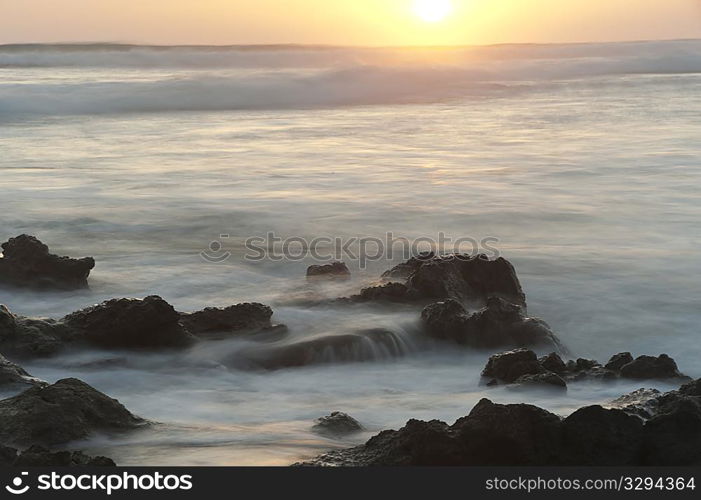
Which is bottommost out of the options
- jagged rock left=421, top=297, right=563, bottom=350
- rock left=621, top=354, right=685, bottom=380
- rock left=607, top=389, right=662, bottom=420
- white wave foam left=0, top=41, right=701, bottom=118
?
rock left=607, top=389, right=662, bottom=420

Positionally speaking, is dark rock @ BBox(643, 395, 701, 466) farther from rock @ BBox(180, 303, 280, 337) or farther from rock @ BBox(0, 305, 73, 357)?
rock @ BBox(0, 305, 73, 357)

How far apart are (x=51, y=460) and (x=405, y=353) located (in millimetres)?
2692

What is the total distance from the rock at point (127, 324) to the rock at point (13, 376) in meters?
0.73

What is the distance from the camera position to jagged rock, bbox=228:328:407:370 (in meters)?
5.71

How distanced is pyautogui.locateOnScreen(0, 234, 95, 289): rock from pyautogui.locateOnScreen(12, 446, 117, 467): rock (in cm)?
346

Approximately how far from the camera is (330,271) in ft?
24.4

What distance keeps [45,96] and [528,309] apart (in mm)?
22650

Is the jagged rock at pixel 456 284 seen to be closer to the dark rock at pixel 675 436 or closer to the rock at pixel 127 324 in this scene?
the rock at pixel 127 324

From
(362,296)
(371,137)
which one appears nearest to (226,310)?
(362,296)

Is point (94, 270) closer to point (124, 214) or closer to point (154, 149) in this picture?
point (124, 214)

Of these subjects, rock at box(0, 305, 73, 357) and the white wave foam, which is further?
the white wave foam

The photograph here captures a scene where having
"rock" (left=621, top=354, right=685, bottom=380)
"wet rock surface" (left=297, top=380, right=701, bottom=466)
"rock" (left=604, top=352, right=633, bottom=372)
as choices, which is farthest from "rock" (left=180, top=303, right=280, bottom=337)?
"wet rock surface" (left=297, top=380, right=701, bottom=466)

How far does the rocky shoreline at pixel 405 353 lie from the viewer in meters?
3.83

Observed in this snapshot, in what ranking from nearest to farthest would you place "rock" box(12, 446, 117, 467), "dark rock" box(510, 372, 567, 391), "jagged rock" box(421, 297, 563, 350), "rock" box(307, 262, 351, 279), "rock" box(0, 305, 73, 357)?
"rock" box(12, 446, 117, 467), "dark rock" box(510, 372, 567, 391), "rock" box(0, 305, 73, 357), "jagged rock" box(421, 297, 563, 350), "rock" box(307, 262, 351, 279)
